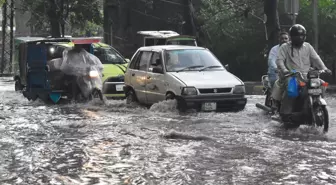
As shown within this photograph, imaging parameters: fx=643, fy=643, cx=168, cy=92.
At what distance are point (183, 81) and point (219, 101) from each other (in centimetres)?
85

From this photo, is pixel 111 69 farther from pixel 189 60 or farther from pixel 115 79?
pixel 189 60

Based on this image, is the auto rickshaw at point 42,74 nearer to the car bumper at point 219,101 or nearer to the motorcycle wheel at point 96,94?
the motorcycle wheel at point 96,94

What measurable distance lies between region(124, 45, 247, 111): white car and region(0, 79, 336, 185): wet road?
1.09ft

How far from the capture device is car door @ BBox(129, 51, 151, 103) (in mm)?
15086

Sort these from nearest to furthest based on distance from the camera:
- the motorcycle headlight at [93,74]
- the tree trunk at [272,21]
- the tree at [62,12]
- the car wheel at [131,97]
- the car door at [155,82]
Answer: the car door at [155,82] < the car wheel at [131,97] < the motorcycle headlight at [93,74] < the tree trunk at [272,21] < the tree at [62,12]

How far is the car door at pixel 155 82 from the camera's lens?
14.1 m

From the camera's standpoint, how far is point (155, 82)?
14.4 metres

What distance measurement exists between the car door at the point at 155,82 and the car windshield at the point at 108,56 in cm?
404

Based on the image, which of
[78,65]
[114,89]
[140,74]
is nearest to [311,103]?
[140,74]

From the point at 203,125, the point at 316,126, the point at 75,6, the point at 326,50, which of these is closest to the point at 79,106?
the point at 203,125

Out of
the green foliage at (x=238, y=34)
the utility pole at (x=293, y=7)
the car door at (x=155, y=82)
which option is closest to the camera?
the car door at (x=155, y=82)

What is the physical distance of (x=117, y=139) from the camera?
33.0 feet

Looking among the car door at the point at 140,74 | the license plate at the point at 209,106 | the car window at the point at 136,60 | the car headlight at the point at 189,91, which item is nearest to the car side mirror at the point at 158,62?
the car door at the point at 140,74

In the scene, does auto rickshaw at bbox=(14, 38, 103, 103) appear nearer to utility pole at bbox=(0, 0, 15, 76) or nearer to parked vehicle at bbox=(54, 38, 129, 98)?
parked vehicle at bbox=(54, 38, 129, 98)
